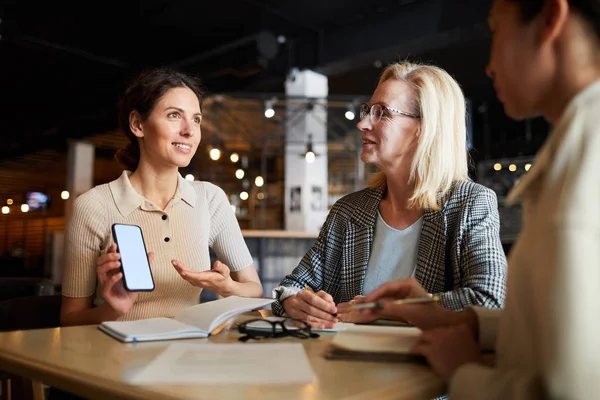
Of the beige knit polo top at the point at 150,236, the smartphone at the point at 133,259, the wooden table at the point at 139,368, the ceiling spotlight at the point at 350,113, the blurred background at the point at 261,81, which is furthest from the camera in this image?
the ceiling spotlight at the point at 350,113

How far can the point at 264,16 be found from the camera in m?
7.28

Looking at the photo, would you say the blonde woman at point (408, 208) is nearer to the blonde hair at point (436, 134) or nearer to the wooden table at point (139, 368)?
the blonde hair at point (436, 134)

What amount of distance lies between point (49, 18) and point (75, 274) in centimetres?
649

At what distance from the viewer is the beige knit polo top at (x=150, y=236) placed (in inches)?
70.2

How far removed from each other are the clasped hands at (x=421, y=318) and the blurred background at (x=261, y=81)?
12.2ft

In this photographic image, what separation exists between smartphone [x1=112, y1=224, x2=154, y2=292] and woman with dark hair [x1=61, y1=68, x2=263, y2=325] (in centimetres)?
26

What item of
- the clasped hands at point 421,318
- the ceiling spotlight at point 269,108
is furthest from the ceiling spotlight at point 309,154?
the clasped hands at point 421,318

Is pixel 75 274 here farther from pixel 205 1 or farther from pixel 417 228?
pixel 205 1

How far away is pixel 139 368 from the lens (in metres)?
0.88

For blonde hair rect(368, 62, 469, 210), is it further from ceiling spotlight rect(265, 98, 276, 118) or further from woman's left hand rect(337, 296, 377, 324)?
ceiling spotlight rect(265, 98, 276, 118)

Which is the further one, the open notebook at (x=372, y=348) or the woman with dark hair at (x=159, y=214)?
the woman with dark hair at (x=159, y=214)

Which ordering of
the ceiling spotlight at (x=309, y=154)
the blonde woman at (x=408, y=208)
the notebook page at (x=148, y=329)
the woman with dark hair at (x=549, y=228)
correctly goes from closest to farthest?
1. the woman with dark hair at (x=549, y=228)
2. the notebook page at (x=148, y=329)
3. the blonde woman at (x=408, y=208)
4. the ceiling spotlight at (x=309, y=154)

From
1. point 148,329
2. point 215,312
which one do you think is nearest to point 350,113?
point 215,312

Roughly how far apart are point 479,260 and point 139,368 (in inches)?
39.0
